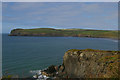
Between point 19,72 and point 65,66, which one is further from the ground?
point 65,66

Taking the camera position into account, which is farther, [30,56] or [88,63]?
[30,56]

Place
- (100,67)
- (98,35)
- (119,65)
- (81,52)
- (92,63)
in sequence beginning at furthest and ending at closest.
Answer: (98,35)
(81,52)
(92,63)
(100,67)
(119,65)

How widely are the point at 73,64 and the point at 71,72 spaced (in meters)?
1.19

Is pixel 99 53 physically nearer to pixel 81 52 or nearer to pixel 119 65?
pixel 81 52

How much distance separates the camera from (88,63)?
51.8 feet

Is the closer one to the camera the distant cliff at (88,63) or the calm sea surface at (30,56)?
the distant cliff at (88,63)

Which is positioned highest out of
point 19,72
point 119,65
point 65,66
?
point 119,65

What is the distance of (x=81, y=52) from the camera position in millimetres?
16859

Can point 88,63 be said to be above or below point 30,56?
above

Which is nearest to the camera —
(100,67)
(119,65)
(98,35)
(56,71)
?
(119,65)

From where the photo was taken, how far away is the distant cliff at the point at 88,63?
1392 cm

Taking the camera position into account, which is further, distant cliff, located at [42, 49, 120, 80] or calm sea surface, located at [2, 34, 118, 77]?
calm sea surface, located at [2, 34, 118, 77]

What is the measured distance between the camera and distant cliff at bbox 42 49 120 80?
45.7 ft

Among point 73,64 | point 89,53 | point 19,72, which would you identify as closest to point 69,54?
point 73,64
